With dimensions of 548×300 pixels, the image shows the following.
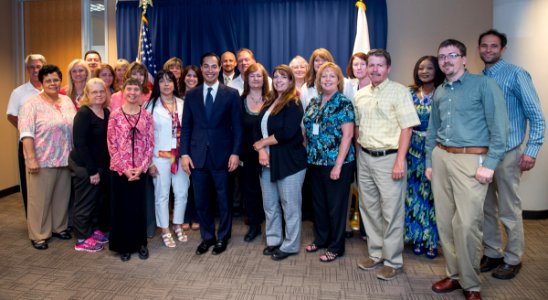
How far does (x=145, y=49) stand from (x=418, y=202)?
383cm

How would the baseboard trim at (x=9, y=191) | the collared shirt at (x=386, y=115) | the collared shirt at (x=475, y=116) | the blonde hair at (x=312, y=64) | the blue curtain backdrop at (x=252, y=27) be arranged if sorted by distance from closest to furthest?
the collared shirt at (x=475, y=116) → the collared shirt at (x=386, y=115) → the blonde hair at (x=312, y=64) → the blue curtain backdrop at (x=252, y=27) → the baseboard trim at (x=9, y=191)

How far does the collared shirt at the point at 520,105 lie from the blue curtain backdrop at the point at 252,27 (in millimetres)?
2453

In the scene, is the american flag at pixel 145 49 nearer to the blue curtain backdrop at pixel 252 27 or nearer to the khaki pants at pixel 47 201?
the blue curtain backdrop at pixel 252 27

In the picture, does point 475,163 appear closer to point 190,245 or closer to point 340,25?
point 190,245

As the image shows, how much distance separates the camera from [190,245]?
3.95 meters

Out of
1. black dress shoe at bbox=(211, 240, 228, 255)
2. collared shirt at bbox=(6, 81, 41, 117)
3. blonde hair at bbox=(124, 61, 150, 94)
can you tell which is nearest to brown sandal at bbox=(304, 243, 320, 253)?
black dress shoe at bbox=(211, 240, 228, 255)

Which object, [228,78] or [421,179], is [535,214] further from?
[228,78]

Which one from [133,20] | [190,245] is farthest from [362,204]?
[133,20]

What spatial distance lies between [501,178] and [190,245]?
102 inches

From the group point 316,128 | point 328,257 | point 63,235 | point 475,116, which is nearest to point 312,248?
point 328,257

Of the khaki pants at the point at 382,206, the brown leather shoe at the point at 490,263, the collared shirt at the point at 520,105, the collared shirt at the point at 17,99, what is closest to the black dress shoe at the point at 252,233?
the khaki pants at the point at 382,206

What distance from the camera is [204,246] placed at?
376 centimetres

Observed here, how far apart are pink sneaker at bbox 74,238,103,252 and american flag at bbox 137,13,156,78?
8.21ft

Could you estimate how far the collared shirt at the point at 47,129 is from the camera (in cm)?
377
